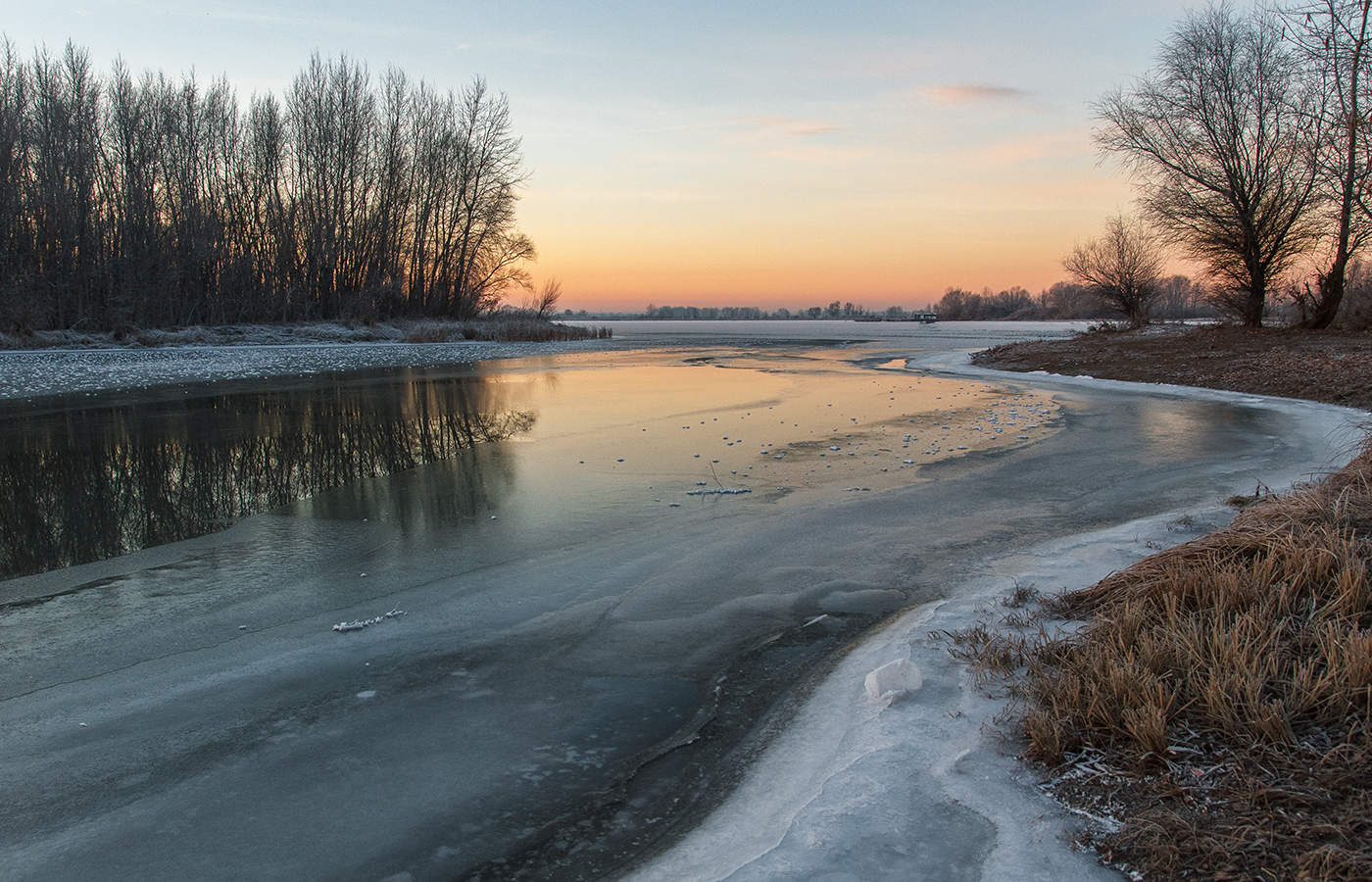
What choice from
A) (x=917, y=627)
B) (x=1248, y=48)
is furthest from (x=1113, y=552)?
(x=1248, y=48)

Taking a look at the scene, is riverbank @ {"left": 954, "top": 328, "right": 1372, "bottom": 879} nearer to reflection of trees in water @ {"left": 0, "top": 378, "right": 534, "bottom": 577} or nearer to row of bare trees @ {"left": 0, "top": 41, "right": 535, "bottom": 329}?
reflection of trees in water @ {"left": 0, "top": 378, "right": 534, "bottom": 577}

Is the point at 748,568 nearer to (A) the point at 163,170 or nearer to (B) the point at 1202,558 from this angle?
(B) the point at 1202,558

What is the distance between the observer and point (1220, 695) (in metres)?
3.01

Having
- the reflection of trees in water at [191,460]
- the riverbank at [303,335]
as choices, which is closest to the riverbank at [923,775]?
the reflection of trees in water at [191,460]

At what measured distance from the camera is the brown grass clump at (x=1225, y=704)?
2436mm

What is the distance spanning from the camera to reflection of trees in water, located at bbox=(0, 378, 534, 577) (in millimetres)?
7012

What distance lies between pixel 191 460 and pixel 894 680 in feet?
31.4

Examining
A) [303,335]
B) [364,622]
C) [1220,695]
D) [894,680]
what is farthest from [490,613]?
[303,335]

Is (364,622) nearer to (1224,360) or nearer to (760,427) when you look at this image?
(760,427)

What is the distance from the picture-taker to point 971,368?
25891mm

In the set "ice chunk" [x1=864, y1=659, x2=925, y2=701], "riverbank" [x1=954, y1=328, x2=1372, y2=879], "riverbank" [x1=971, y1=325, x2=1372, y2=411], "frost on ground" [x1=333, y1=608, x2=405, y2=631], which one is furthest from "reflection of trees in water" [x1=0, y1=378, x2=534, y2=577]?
"riverbank" [x1=971, y1=325, x2=1372, y2=411]

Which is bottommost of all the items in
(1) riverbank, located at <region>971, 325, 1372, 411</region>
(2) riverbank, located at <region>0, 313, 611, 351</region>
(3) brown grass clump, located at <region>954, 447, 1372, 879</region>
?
(3) brown grass clump, located at <region>954, 447, 1372, 879</region>

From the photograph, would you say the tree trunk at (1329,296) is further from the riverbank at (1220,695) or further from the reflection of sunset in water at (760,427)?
the riverbank at (1220,695)

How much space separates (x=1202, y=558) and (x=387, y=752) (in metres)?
4.23
